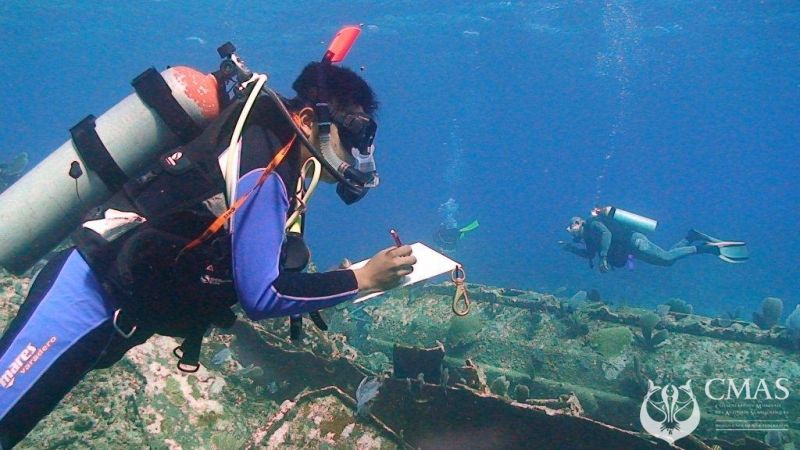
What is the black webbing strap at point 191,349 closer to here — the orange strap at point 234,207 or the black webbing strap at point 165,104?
the orange strap at point 234,207

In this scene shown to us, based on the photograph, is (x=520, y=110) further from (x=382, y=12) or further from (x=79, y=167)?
(x=79, y=167)

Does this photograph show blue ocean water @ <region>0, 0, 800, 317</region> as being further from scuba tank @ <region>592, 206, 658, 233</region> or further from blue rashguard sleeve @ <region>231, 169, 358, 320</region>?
scuba tank @ <region>592, 206, 658, 233</region>

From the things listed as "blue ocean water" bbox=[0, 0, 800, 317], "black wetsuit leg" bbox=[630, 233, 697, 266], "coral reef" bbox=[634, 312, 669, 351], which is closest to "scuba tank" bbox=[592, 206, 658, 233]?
"black wetsuit leg" bbox=[630, 233, 697, 266]

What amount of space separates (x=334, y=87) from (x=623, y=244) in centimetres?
1193

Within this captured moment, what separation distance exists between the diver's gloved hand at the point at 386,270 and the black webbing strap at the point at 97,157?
5.30 ft

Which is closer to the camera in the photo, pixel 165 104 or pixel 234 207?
pixel 234 207

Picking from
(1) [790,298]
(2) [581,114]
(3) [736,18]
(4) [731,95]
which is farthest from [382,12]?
(2) [581,114]

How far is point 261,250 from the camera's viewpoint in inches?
95.4

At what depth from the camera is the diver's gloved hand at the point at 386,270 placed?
286 cm

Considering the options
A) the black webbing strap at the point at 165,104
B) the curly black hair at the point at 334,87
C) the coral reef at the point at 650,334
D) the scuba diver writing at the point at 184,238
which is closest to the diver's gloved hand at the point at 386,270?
the scuba diver writing at the point at 184,238

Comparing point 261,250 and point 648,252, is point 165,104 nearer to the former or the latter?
point 261,250

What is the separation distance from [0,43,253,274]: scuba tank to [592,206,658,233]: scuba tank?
37.4 ft

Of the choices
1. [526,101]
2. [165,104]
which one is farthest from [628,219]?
[526,101]

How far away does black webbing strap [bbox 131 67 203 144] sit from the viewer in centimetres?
299
